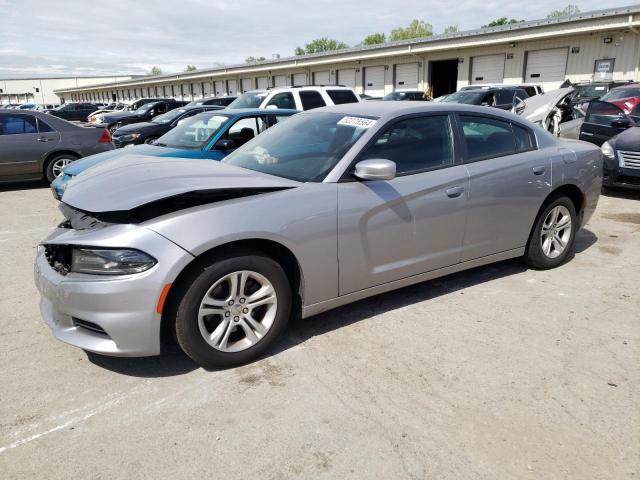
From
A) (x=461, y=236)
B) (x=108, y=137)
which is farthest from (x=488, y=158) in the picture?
(x=108, y=137)

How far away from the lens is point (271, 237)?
10.2 ft

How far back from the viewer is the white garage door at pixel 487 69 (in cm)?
2498

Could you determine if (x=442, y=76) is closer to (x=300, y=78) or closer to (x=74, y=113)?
A: (x=300, y=78)

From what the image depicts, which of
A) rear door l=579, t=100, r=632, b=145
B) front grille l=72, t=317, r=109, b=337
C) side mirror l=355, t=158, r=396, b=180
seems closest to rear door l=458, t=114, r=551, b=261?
side mirror l=355, t=158, r=396, b=180

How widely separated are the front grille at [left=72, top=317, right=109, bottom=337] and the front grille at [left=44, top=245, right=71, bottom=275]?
0.96 ft

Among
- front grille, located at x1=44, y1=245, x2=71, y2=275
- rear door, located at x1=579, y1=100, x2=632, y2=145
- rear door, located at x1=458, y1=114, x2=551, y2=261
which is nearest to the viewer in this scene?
front grille, located at x1=44, y1=245, x2=71, y2=275

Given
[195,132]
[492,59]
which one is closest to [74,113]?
[492,59]

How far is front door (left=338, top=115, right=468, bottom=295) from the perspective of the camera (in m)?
3.46

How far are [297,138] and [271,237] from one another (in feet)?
4.13

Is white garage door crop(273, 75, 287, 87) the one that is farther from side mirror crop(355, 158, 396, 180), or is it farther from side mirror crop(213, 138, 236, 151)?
side mirror crop(355, 158, 396, 180)

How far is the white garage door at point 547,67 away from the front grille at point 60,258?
78.2ft

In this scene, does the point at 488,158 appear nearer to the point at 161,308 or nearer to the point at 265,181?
the point at 265,181

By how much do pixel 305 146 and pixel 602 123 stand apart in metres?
7.78

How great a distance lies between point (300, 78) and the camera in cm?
3775
